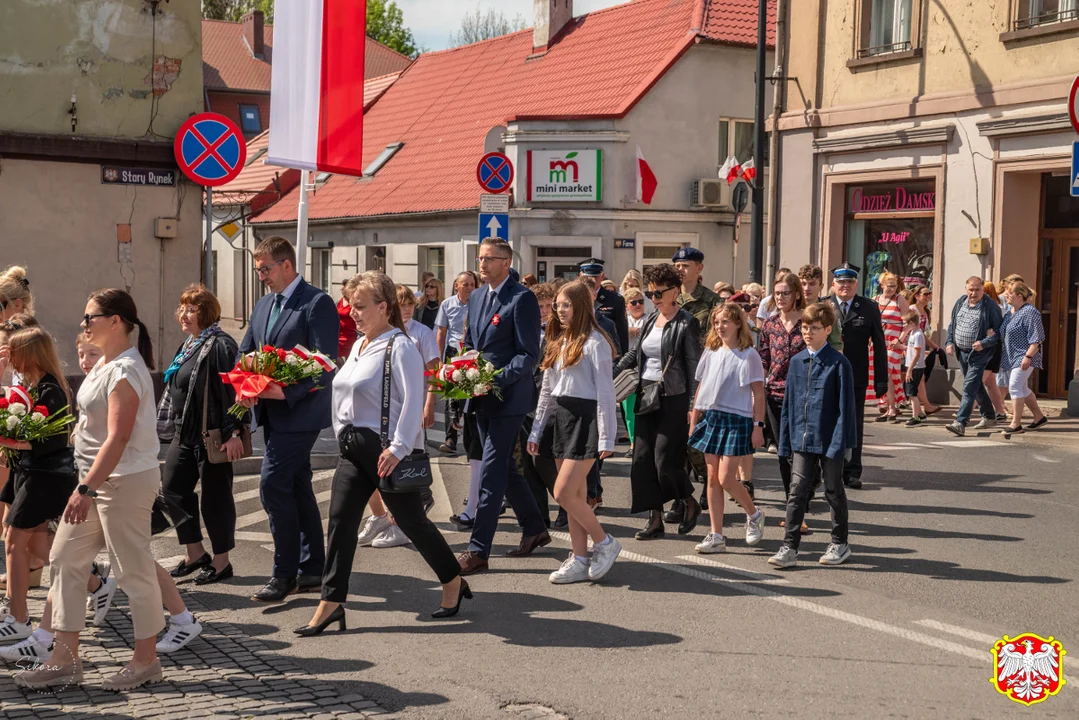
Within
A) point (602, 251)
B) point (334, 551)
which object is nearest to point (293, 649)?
point (334, 551)

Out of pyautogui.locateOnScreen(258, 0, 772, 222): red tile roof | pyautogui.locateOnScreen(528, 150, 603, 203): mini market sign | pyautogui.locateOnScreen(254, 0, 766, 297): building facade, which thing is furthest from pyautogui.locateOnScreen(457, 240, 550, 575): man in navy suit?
pyautogui.locateOnScreen(258, 0, 772, 222): red tile roof

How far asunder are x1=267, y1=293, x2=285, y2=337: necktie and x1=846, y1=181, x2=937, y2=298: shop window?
573 inches

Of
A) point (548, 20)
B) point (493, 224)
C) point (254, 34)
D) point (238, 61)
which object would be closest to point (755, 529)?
point (493, 224)

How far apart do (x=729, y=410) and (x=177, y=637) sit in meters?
4.24

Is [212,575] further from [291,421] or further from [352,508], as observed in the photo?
[352,508]

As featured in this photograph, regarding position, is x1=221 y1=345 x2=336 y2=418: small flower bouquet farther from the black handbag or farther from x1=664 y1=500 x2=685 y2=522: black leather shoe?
x1=664 y1=500 x2=685 y2=522: black leather shoe

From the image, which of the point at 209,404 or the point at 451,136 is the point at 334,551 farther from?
the point at 451,136

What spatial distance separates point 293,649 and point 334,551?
0.54 metres

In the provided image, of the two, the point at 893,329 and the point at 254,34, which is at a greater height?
the point at 254,34

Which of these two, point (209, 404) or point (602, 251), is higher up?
point (602, 251)

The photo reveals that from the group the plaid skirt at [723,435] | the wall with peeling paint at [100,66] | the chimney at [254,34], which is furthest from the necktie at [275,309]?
the chimney at [254,34]

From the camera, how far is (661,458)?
30.0ft

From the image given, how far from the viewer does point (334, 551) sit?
6680 millimetres

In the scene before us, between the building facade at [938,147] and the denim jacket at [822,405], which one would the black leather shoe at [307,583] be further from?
the building facade at [938,147]
